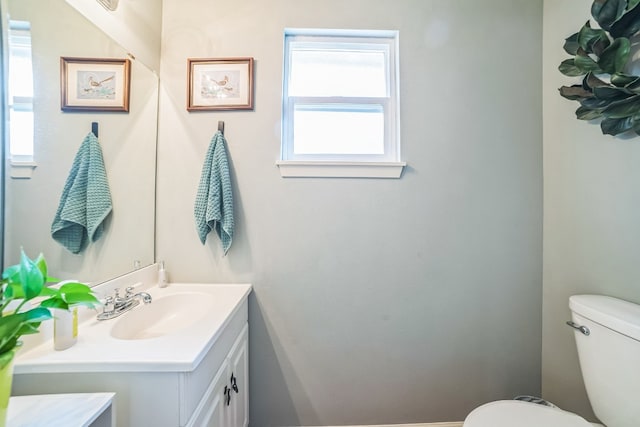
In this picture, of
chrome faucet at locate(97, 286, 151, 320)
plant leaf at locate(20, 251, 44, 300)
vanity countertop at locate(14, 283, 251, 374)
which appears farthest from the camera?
chrome faucet at locate(97, 286, 151, 320)

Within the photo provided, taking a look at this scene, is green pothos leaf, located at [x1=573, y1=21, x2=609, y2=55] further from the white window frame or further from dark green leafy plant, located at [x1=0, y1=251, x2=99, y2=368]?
the white window frame

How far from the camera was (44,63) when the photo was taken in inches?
28.7

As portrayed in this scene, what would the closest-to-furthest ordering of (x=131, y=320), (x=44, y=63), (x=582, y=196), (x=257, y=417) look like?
(x=44, y=63), (x=131, y=320), (x=582, y=196), (x=257, y=417)

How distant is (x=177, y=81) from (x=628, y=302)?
2.27 meters

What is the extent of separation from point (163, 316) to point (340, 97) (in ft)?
4.61

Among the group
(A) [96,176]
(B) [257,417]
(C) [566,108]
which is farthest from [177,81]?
(C) [566,108]

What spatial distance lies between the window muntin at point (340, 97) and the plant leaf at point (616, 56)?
0.79 metres

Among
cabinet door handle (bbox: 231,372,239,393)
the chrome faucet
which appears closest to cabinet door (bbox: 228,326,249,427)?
cabinet door handle (bbox: 231,372,239,393)

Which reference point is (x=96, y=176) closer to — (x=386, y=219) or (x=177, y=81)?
(x=177, y=81)

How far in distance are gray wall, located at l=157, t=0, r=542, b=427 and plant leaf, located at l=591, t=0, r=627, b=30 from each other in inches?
12.6

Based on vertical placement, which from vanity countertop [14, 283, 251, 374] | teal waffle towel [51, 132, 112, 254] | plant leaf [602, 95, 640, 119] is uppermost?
plant leaf [602, 95, 640, 119]

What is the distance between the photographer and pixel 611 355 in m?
0.86

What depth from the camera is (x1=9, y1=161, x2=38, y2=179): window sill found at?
0.67 m

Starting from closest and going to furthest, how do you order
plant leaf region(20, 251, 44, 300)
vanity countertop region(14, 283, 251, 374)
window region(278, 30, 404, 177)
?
plant leaf region(20, 251, 44, 300) → vanity countertop region(14, 283, 251, 374) → window region(278, 30, 404, 177)
